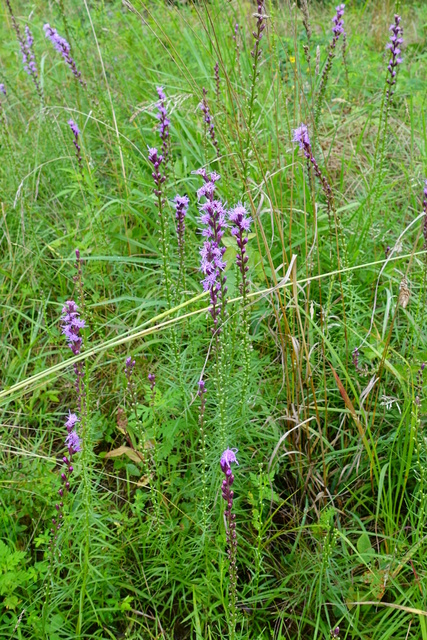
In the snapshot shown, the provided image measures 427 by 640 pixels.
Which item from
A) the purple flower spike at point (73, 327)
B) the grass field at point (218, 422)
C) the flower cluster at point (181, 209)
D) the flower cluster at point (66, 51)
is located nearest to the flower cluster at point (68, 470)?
the grass field at point (218, 422)

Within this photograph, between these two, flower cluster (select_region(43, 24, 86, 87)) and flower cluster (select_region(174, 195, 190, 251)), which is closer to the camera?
flower cluster (select_region(174, 195, 190, 251))

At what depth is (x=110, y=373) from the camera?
3062 millimetres

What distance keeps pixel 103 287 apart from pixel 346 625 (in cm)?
228

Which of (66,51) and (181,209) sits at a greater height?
(66,51)

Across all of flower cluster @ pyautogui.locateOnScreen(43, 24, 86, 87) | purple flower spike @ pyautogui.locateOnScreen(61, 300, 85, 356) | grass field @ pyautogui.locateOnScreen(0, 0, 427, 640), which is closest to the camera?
purple flower spike @ pyautogui.locateOnScreen(61, 300, 85, 356)

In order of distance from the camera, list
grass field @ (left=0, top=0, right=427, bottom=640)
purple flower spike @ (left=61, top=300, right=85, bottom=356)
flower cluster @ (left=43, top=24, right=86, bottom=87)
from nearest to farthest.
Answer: purple flower spike @ (left=61, top=300, right=85, bottom=356) < grass field @ (left=0, top=0, right=427, bottom=640) < flower cluster @ (left=43, top=24, right=86, bottom=87)

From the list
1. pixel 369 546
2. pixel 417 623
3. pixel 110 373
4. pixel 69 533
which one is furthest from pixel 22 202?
pixel 417 623

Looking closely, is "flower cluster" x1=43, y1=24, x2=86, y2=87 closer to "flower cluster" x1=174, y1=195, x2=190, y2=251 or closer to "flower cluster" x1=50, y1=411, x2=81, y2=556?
"flower cluster" x1=174, y1=195, x2=190, y2=251

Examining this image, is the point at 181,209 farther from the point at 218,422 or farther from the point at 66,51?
the point at 66,51

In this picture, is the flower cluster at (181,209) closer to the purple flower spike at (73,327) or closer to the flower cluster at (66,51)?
the purple flower spike at (73,327)

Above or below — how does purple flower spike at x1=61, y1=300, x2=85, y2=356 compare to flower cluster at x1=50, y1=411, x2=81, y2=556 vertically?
above

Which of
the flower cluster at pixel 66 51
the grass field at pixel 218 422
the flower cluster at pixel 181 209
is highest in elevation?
the flower cluster at pixel 66 51

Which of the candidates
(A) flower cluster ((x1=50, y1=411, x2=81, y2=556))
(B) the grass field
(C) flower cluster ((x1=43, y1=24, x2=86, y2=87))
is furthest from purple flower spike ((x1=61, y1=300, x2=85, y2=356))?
→ (C) flower cluster ((x1=43, y1=24, x2=86, y2=87))

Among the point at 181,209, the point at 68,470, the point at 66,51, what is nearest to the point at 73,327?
the point at 68,470
